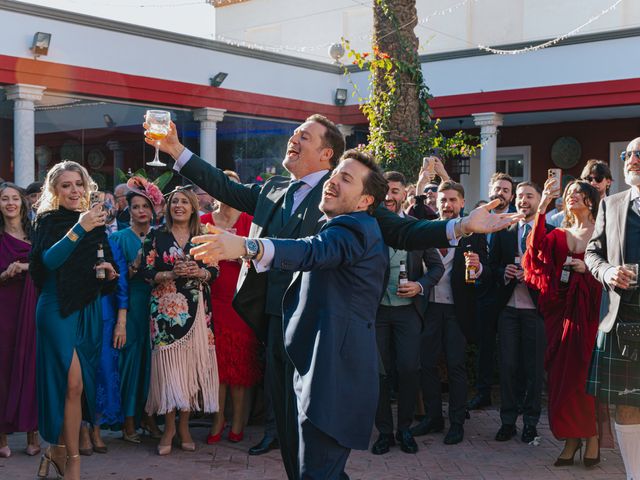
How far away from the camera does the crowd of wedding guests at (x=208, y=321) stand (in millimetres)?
5301

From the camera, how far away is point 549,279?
601 centimetres

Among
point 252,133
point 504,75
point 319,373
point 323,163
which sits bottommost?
point 319,373

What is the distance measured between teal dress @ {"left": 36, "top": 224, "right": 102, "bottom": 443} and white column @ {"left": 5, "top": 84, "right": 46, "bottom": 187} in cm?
1006

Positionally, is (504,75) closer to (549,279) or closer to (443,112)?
(443,112)

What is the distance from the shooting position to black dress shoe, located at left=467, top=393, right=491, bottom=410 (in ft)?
25.4

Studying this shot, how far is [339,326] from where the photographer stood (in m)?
3.71

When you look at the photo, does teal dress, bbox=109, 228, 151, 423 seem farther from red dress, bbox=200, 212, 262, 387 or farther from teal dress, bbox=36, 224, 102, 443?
teal dress, bbox=36, 224, 102, 443

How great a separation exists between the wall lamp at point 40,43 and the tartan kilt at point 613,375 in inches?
485

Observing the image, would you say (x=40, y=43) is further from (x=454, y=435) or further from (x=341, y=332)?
(x=341, y=332)

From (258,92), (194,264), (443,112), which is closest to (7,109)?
(258,92)

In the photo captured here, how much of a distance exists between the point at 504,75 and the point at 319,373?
15861 millimetres

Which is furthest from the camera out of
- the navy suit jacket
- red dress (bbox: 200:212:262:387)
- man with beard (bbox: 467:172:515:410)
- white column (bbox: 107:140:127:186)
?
white column (bbox: 107:140:127:186)

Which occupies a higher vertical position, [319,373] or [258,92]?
[258,92]

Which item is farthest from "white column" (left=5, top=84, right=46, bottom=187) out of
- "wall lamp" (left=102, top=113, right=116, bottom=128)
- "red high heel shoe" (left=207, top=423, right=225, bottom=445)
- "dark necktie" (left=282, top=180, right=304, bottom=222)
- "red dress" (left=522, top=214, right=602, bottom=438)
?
"dark necktie" (left=282, top=180, right=304, bottom=222)
